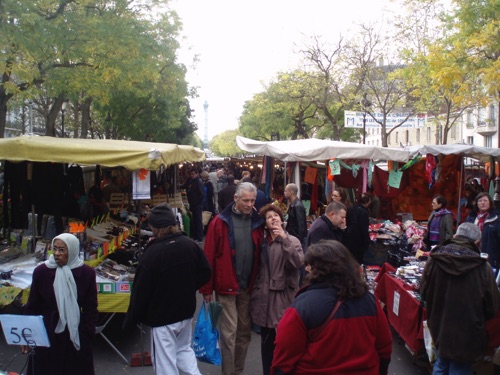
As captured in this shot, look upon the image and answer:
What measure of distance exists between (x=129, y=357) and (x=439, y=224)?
4872 mm

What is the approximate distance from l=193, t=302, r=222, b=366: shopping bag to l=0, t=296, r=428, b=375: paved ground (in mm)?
807

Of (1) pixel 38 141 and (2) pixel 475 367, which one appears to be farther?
(1) pixel 38 141

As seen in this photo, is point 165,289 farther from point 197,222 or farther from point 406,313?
point 197,222

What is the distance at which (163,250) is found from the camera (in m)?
3.96

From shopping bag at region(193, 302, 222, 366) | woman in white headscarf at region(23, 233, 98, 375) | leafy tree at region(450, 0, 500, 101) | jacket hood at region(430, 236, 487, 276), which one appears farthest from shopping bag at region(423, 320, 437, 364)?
leafy tree at region(450, 0, 500, 101)

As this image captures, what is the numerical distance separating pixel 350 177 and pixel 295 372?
29.5 ft

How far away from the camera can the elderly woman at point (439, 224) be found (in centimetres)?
726

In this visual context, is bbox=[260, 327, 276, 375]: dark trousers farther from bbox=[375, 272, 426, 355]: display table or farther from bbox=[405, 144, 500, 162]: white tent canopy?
bbox=[405, 144, 500, 162]: white tent canopy

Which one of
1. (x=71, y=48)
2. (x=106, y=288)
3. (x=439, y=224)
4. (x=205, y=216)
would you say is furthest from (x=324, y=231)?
(x=71, y=48)

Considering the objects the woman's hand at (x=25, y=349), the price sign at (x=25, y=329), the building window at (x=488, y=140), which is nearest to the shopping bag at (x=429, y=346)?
the price sign at (x=25, y=329)

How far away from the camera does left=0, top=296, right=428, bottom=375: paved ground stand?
523cm

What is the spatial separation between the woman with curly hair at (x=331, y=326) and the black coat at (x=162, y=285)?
1612 mm

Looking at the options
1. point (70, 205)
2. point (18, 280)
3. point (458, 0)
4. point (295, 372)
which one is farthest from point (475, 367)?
point (458, 0)

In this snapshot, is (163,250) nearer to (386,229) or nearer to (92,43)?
(386,229)
